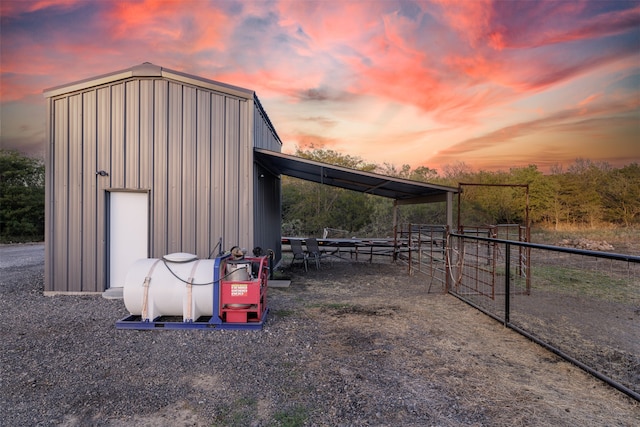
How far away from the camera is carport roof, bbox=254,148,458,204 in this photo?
6.47 m

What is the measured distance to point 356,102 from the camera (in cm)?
1725

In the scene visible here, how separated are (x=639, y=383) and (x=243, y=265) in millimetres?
4297

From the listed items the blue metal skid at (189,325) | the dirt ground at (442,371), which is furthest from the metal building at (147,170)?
the dirt ground at (442,371)

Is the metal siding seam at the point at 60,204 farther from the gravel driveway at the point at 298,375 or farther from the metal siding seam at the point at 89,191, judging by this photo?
the gravel driveway at the point at 298,375

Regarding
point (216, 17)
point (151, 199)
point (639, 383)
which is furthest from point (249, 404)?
point (216, 17)

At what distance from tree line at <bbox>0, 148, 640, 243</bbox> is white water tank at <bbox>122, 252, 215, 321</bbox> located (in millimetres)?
13652

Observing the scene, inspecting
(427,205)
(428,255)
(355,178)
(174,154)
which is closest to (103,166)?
(174,154)

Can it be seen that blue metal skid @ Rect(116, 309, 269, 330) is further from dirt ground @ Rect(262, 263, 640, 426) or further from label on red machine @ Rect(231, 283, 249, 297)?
dirt ground @ Rect(262, 263, 640, 426)

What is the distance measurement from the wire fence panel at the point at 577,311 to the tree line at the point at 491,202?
1014 centimetres

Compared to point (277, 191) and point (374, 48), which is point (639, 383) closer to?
point (277, 191)

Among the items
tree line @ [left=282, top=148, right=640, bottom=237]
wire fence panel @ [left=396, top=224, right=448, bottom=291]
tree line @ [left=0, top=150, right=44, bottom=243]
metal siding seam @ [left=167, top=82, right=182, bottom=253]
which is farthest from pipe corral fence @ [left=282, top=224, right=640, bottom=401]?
tree line @ [left=0, top=150, right=44, bottom=243]

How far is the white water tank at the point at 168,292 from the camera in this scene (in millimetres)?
4203

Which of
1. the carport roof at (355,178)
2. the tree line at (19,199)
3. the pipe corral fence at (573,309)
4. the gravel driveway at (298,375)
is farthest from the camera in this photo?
the tree line at (19,199)

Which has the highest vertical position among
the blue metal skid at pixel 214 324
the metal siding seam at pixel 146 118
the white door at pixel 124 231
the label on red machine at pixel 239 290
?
the metal siding seam at pixel 146 118
